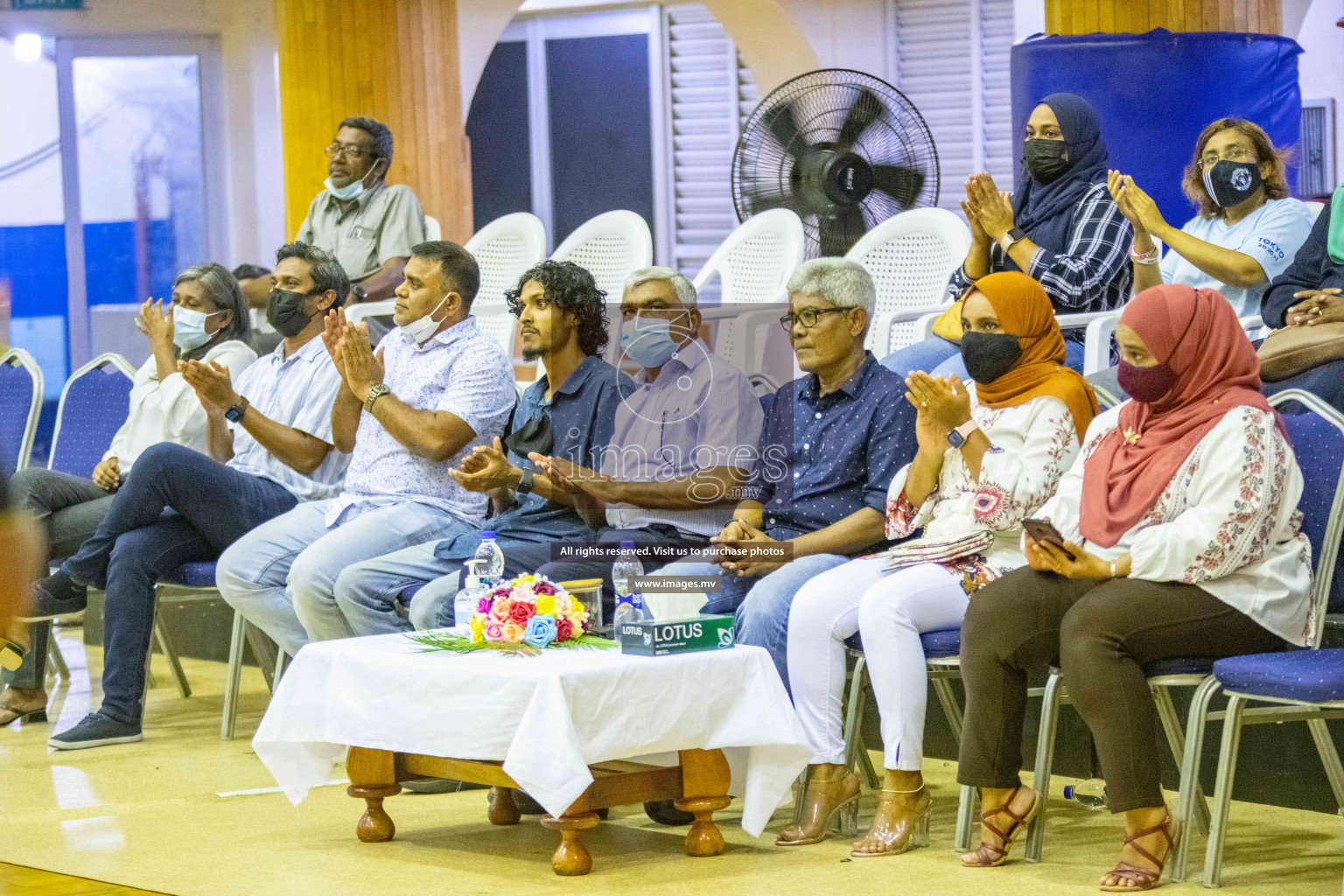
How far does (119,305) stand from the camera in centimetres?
1162

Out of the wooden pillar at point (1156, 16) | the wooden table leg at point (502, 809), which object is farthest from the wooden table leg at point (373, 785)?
the wooden pillar at point (1156, 16)

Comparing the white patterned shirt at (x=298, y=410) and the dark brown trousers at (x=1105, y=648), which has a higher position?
the white patterned shirt at (x=298, y=410)

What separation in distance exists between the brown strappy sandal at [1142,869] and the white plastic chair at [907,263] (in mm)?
2322

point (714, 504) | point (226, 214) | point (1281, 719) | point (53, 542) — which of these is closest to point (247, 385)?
point (53, 542)

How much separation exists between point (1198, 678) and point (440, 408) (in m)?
2.32

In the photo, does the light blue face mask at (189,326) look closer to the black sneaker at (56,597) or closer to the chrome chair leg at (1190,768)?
the black sneaker at (56,597)

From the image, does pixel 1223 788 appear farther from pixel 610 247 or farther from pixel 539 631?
pixel 610 247

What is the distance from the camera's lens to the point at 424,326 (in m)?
5.00

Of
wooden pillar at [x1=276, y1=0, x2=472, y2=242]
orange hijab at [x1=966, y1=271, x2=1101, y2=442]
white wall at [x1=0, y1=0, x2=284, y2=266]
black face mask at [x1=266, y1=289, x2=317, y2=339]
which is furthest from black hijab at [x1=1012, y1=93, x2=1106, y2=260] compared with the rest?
white wall at [x1=0, y1=0, x2=284, y2=266]

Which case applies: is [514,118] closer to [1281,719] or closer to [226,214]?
[226,214]

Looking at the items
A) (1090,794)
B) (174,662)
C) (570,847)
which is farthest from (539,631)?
(174,662)

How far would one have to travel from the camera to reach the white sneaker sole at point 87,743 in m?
5.12

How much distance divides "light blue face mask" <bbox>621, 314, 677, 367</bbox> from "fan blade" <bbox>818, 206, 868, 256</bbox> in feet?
7.71

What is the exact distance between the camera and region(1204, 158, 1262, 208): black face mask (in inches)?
178
